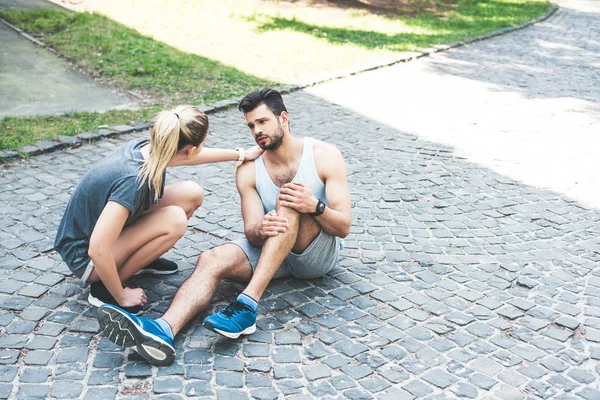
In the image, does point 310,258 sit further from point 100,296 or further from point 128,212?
point 100,296

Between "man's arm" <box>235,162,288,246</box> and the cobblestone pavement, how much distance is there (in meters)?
0.52

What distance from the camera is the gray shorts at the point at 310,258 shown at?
14.7 feet

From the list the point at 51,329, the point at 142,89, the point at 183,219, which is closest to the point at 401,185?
the point at 183,219

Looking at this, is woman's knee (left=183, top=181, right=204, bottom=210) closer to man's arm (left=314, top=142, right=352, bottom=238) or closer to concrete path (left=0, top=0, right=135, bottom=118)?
man's arm (left=314, top=142, right=352, bottom=238)

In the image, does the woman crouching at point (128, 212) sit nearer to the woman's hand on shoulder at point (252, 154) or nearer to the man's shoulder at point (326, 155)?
the woman's hand on shoulder at point (252, 154)

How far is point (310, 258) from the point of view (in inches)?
178

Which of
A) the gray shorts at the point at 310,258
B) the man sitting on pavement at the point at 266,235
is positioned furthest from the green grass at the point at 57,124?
the gray shorts at the point at 310,258

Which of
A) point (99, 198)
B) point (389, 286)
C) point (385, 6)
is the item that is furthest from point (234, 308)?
point (385, 6)

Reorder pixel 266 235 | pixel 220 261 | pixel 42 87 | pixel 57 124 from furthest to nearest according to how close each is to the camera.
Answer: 1. pixel 42 87
2. pixel 57 124
3. pixel 220 261
4. pixel 266 235

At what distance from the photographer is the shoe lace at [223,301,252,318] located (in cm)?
395

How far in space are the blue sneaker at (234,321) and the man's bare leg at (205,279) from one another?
0.20 metres

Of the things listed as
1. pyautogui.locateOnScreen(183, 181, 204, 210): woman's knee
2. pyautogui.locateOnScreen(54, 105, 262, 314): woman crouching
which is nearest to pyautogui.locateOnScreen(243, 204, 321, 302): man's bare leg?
pyautogui.locateOnScreen(54, 105, 262, 314): woman crouching

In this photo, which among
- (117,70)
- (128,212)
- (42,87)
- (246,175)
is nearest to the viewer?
(128,212)

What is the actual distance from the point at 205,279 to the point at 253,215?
605 millimetres
